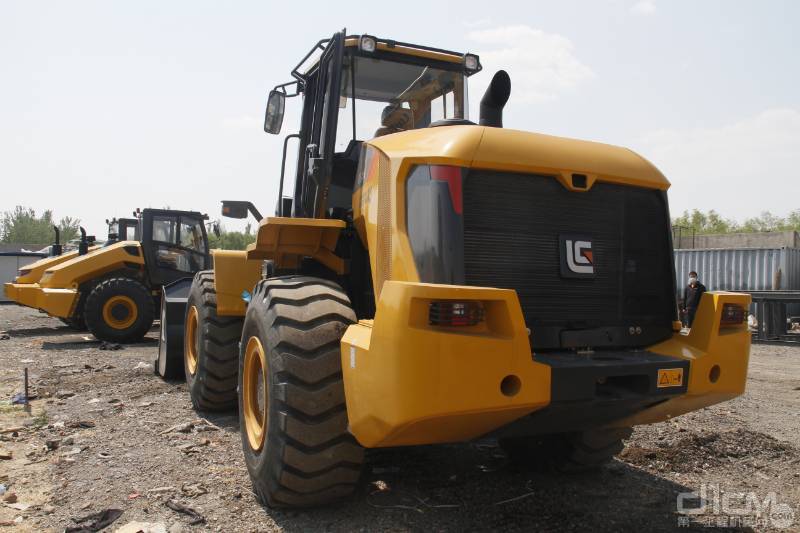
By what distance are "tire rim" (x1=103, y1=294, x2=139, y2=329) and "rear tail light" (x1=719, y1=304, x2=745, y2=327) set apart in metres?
11.3

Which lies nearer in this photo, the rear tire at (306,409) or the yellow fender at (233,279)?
the rear tire at (306,409)

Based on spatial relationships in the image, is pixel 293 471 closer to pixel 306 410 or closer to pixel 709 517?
pixel 306 410

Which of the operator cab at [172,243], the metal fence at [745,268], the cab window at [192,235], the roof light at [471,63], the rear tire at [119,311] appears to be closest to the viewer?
the roof light at [471,63]

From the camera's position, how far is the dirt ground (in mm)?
3637

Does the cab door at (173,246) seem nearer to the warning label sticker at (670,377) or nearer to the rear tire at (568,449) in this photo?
the rear tire at (568,449)

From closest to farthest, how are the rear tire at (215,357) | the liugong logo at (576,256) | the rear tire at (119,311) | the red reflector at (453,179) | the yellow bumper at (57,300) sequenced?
the red reflector at (453,179), the liugong logo at (576,256), the rear tire at (215,357), the rear tire at (119,311), the yellow bumper at (57,300)

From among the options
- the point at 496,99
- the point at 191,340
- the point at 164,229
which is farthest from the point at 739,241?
the point at 496,99

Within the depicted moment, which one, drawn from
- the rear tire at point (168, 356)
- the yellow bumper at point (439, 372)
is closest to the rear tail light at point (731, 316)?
the yellow bumper at point (439, 372)

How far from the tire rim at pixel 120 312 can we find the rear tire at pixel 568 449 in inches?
391

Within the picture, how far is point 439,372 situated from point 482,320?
34 centimetres

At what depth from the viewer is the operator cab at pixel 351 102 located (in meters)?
4.60

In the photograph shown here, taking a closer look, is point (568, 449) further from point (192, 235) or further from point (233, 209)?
point (192, 235)

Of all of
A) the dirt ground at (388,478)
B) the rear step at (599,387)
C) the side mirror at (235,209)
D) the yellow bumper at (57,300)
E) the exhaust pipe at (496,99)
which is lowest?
the dirt ground at (388,478)

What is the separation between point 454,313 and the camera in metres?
2.89
